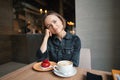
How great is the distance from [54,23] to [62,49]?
0.89ft

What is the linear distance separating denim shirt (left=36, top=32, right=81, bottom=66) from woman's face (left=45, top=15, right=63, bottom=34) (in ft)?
0.35

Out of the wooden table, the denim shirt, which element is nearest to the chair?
the denim shirt

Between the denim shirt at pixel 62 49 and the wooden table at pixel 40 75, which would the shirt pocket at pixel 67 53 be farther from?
the wooden table at pixel 40 75

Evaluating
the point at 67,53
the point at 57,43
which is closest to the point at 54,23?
the point at 57,43

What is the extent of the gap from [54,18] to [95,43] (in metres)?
A: 0.77

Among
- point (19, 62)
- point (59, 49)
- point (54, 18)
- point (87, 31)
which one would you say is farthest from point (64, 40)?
point (19, 62)

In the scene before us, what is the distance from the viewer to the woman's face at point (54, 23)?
111 cm

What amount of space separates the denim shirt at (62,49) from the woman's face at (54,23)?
11 centimetres

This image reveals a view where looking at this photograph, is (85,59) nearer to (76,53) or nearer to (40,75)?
(76,53)

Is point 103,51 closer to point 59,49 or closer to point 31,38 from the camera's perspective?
point 59,49

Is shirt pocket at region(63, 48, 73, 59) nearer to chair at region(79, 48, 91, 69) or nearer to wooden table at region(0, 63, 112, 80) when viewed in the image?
chair at region(79, 48, 91, 69)

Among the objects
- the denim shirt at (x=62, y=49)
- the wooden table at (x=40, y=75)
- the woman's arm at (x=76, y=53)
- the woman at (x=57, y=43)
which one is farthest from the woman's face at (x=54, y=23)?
the wooden table at (x=40, y=75)

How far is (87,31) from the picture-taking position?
161 cm

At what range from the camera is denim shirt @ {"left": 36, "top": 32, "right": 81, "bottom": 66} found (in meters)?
1.11
